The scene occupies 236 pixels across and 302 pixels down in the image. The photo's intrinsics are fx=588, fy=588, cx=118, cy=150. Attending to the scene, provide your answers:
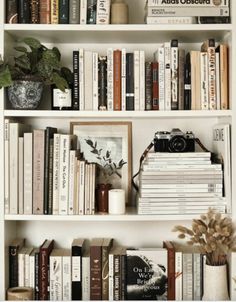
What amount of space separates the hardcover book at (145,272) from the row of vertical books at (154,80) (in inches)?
23.0

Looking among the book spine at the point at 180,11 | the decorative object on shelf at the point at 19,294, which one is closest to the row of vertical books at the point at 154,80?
the book spine at the point at 180,11

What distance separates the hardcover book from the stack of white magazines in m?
0.19

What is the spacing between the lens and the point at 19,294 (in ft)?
→ 7.46

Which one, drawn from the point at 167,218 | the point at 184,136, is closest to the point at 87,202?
the point at 167,218

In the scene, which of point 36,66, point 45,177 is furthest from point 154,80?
point 45,177

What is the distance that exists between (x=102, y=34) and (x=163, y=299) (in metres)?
1.08

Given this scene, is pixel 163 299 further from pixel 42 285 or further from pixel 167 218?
pixel 42 285

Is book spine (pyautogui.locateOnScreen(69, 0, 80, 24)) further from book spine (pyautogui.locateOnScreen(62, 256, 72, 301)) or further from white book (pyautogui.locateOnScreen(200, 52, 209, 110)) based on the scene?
book spine (pyautogui.locateOnScreen(62, 256, 72, 301))

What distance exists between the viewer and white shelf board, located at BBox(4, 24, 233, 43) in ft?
7.39

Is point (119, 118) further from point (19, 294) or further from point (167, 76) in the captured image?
point (19, 294)

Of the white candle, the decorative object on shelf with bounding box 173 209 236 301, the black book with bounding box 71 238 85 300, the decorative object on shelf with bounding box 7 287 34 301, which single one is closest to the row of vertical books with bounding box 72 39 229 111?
the white candle

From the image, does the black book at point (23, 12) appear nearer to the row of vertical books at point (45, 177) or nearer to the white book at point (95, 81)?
the white book at point (95, 81)

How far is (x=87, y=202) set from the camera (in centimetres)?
231

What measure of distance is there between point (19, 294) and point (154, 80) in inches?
38.8
